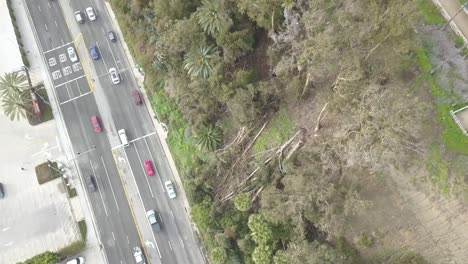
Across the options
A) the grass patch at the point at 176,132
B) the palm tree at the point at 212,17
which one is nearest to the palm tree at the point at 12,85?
the grass patch at the point at 176,132

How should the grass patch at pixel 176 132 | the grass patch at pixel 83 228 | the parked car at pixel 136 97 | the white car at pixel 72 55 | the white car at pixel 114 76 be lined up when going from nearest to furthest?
the grass patch at pixel 83 228
the grass patch at pixel 176 132
the parked car at pixel 136 97
the white car at pixel 114 76
the white car at pixel 72 55

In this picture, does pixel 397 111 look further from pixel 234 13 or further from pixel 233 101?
pixel 234 13

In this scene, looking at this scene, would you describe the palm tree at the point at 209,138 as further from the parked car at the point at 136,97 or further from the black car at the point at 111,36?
the black car at the point at 111,36

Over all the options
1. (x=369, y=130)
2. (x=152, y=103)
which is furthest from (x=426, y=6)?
(x=152, y=103)

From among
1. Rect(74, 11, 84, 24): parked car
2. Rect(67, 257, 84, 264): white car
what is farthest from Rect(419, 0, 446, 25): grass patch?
Rect(67, 257, 84, 264): white car

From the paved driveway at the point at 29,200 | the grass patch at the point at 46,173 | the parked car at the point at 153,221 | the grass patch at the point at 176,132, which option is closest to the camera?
the parked car at the point at 153,221

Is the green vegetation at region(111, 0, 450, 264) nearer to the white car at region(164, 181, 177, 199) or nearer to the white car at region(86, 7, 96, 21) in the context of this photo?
the white car at region(164, 181, 177, 199)
